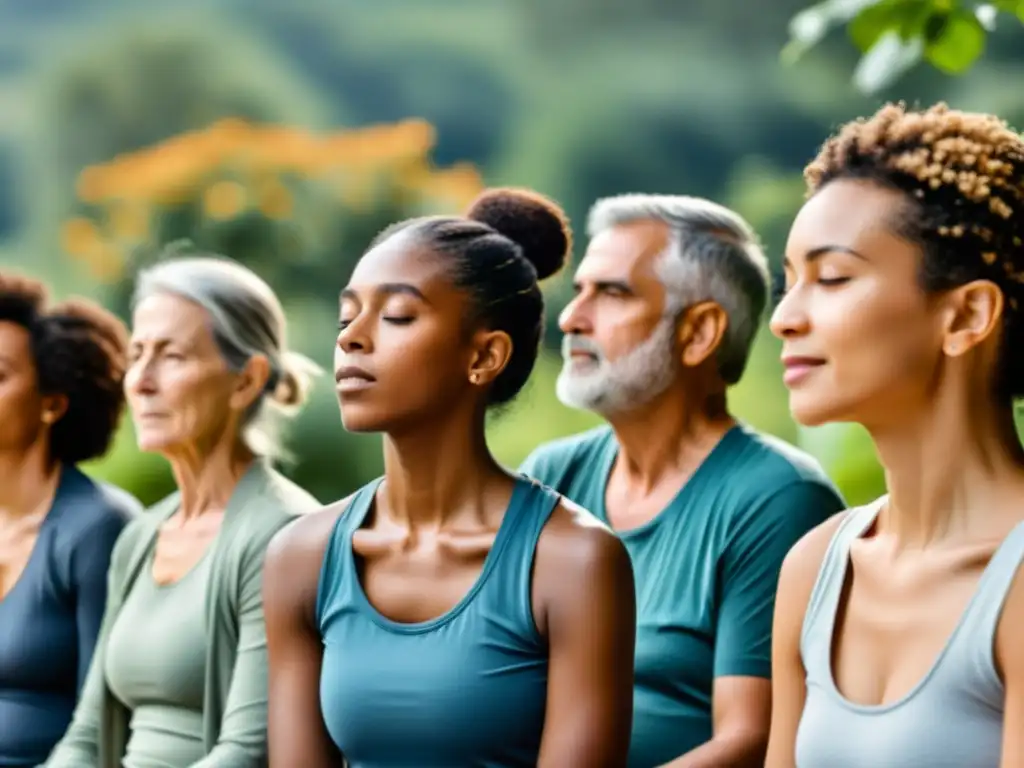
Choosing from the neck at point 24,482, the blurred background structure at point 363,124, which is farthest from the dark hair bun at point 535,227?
the blurred background structure at point 363,124

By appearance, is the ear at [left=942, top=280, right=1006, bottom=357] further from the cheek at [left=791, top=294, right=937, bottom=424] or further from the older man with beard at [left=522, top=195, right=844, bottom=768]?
the older man with beard at [left=522, top=195, right=844, bottom=768]

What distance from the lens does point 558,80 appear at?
338 inches

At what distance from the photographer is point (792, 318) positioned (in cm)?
246

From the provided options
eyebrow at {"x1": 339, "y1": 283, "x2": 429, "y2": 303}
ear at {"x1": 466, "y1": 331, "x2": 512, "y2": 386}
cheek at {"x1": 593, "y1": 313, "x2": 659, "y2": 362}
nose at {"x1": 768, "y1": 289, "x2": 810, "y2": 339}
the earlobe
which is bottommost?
nose at {"x1": 768, "y1": 289, "x2": 810, "y2": 339}

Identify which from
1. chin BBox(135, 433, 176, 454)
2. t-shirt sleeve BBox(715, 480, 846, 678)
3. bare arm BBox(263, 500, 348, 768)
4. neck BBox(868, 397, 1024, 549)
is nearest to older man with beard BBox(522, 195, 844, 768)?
t-shirt sleeve BBox(715, 480, 846, 678)

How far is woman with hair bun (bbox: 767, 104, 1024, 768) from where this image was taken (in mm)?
2367

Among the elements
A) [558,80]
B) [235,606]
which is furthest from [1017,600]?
[558,80]

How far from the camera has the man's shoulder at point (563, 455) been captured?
3.84m

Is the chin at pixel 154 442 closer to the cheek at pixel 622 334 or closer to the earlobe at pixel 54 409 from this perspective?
the earlobe at pixel 54 409

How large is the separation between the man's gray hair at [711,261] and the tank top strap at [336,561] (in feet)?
3.30

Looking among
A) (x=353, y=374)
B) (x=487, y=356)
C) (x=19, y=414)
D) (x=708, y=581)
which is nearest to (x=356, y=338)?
(x=353, y=374)

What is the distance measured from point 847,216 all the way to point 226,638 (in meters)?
1.82

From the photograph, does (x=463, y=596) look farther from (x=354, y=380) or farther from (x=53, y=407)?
(x=53, y=407)

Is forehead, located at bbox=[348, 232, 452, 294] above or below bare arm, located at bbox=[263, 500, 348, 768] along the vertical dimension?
above
